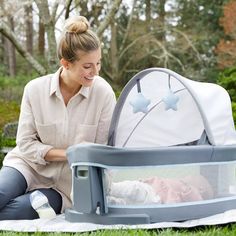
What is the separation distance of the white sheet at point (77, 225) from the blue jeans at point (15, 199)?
124mm

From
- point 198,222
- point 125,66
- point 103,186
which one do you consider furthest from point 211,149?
point 125,66

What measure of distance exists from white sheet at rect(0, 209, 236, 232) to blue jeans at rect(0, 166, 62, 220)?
0.41 ft

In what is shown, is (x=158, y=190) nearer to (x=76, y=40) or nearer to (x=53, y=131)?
(x=53, y=131)

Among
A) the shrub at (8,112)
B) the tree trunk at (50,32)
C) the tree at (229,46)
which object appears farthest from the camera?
the tree at (229,46)

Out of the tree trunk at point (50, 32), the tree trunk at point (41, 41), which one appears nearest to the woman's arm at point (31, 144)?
the tree trunk at point (50, 32)

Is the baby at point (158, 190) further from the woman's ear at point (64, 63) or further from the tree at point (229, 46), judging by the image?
the tree at point (229, 46)

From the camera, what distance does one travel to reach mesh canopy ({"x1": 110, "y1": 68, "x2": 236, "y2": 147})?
281 centimetres

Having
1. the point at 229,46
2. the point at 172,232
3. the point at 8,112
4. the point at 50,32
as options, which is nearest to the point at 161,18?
the point at 229,46

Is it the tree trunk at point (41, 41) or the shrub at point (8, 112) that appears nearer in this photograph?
the shrub at point (8, 112)

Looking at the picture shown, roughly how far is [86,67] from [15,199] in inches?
27.5

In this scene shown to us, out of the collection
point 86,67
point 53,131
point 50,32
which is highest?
point 50,32

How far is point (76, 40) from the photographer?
2773 millimetres

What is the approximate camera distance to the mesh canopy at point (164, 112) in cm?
281

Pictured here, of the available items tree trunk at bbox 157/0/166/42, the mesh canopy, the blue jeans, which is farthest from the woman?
tree trunk at bbox 157/0/166/42
